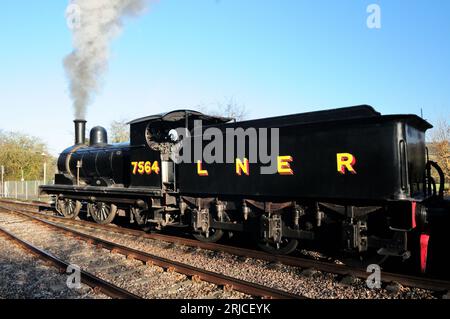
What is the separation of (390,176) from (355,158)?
62 cm

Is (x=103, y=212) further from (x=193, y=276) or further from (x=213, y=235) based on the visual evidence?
(x=193, y=276)

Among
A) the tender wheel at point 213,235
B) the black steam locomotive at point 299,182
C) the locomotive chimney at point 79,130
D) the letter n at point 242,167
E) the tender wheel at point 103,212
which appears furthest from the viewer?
the locomotive chimney at point 79,130

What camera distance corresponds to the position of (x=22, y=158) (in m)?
39.0

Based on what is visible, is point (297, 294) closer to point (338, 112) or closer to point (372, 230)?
point (372, 230)

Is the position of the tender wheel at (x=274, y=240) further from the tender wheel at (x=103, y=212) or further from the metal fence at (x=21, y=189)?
the metal fence at (x=21, y=189)

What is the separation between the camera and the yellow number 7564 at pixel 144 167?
9.45 m

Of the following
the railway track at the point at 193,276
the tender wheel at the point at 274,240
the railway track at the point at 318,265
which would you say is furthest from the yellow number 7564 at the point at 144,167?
the tender wheel at the point at 274,240

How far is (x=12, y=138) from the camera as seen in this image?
1681 inches

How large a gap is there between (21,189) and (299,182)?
31407 millimetres

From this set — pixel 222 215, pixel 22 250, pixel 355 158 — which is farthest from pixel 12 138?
pixel 355 158

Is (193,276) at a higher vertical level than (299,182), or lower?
lower

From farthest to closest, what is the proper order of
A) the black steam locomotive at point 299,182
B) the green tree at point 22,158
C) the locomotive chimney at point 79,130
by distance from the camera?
1. the green tree at point 22,158
2. the locomotive chimney at point 79,130
3. the black steam locomotive at point 299,182

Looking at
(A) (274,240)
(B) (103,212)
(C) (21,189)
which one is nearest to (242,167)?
(A) (274,240)

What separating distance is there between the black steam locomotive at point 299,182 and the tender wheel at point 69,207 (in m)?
3.73
